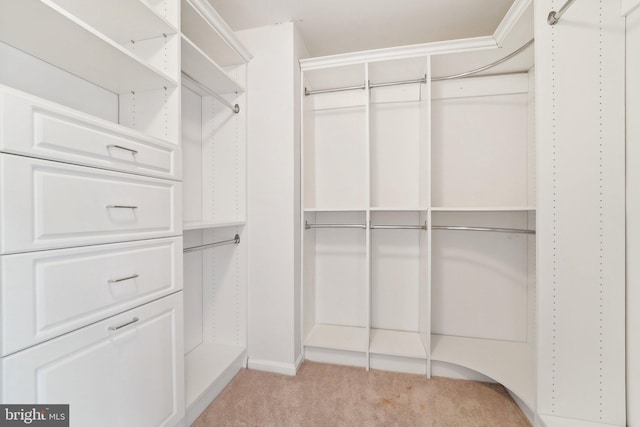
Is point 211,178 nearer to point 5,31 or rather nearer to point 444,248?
point 5,31

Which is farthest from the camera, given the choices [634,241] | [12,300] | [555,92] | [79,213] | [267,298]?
[267,298]

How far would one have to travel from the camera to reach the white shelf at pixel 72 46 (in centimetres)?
90

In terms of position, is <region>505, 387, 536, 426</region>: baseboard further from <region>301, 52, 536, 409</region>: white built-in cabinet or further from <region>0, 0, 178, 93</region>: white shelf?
<region>0, 0, 178, 93</region>: white shelf

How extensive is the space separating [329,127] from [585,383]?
7.18 feet

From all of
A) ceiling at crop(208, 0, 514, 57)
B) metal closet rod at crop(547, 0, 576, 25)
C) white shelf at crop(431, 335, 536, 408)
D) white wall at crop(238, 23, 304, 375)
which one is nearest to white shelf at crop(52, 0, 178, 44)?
ceiling at crop(208, 0, 514, 57)

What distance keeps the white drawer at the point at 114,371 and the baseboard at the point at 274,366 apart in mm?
649

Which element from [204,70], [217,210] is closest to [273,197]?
[217,210]

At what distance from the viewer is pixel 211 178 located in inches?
80.4

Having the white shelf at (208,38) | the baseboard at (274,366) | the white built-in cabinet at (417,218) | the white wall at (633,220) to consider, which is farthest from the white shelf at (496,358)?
the white shelf at (208,38)

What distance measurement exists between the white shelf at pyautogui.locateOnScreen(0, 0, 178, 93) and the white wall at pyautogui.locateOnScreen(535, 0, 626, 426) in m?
1.85

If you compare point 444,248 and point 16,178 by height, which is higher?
point 16,178

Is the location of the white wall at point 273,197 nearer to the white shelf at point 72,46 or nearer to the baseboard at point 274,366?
the baseboard at point 274,366

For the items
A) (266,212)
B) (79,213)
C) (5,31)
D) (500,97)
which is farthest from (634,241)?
(5,31)

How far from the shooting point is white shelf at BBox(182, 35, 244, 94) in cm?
149
